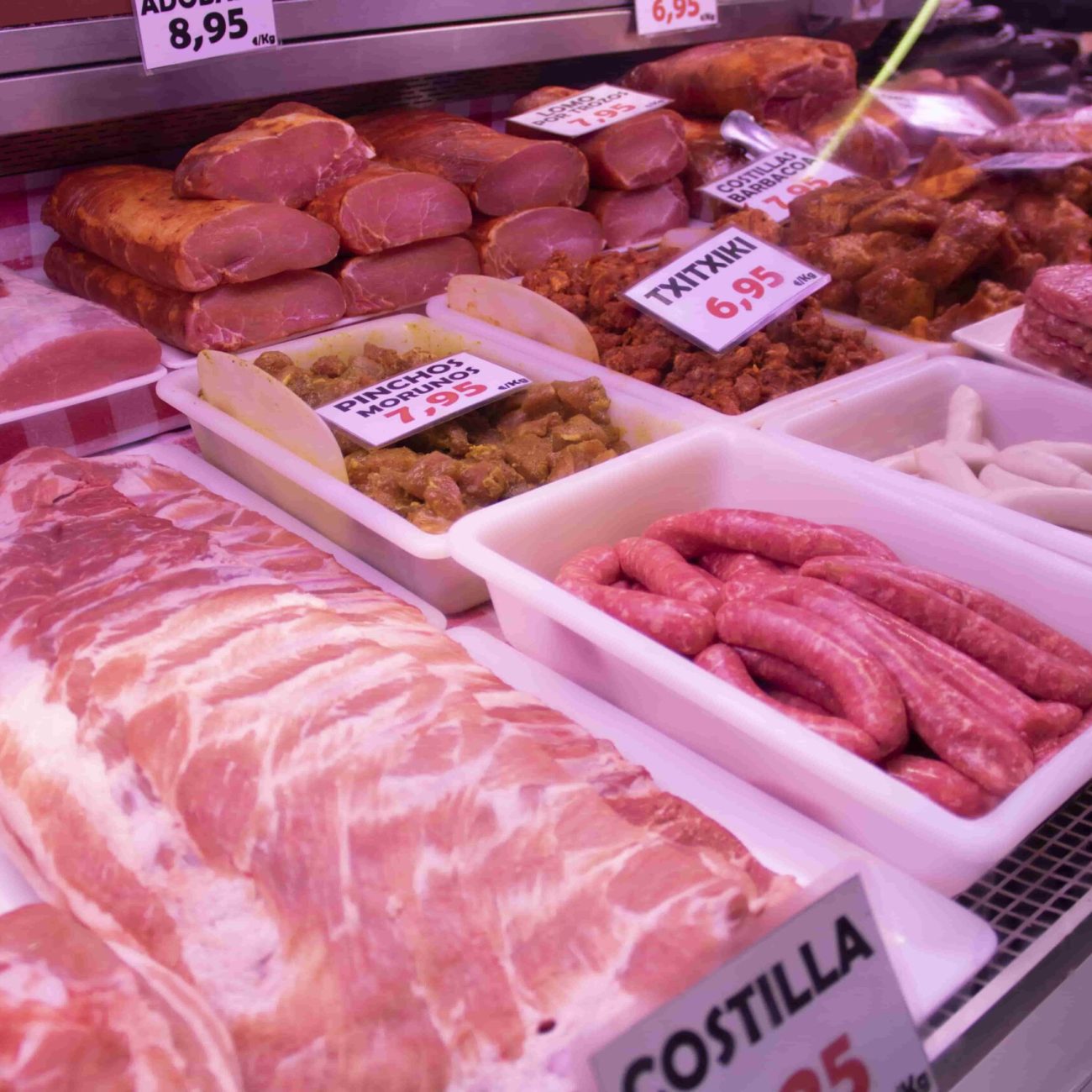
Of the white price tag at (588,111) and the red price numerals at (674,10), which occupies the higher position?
the red price numerals at (674,10)

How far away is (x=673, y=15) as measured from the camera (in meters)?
4.00

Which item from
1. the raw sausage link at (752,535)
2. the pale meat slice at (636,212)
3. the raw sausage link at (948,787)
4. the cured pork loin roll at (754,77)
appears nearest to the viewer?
the raw sausage link at (948,787)

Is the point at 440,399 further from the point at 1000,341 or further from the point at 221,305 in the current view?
the point at 1000,341

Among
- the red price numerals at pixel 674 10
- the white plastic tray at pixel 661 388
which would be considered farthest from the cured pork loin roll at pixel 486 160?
the red price numerals at pixel 674 10

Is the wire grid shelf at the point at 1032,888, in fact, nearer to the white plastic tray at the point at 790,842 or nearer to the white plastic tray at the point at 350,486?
the white plastic tray at the point at 790,842

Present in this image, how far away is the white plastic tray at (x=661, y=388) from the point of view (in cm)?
259

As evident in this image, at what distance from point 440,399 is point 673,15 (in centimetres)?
216

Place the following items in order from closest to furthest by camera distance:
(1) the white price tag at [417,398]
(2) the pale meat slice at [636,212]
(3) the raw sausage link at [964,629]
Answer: (3) the raw sausage link at [964,629]
(1) the white price tag at [417,398]
(2) the pale meat slice at [636,212]

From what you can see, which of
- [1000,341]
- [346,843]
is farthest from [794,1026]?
[1000,341]

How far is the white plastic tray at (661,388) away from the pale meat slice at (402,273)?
0.11 m

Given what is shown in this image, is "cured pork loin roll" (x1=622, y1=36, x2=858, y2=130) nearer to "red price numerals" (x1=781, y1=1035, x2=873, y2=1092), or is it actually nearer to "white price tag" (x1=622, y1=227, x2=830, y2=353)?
"white price tag" (x1=622, y1=227, x2=830, y2=353)

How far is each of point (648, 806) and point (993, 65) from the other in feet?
14.2

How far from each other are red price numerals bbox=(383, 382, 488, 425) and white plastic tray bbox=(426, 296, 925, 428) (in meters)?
0.31

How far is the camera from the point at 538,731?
1599 millimetres
